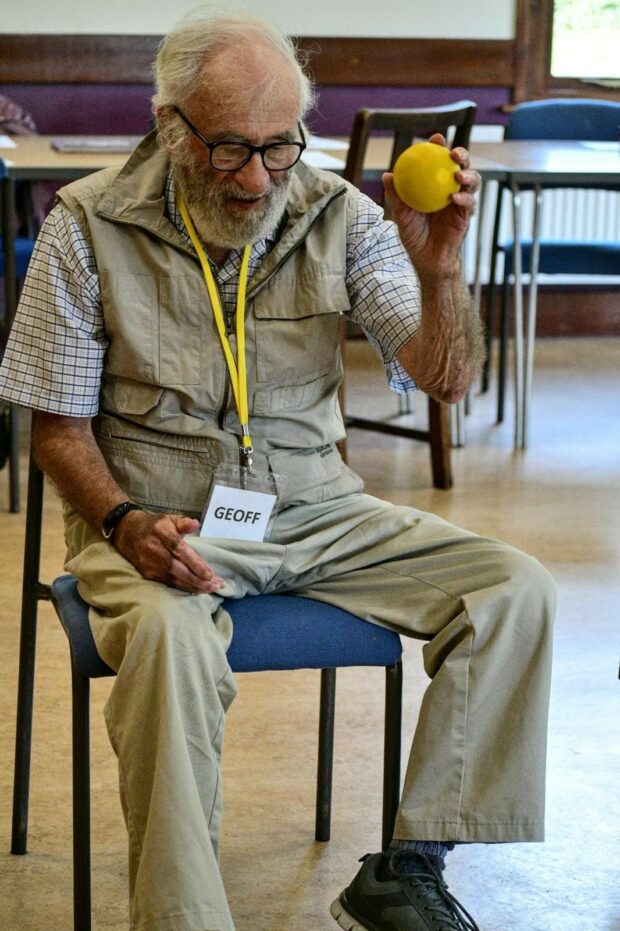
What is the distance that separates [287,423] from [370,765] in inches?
27.9

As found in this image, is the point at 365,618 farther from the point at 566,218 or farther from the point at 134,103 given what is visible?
the point at 566,218

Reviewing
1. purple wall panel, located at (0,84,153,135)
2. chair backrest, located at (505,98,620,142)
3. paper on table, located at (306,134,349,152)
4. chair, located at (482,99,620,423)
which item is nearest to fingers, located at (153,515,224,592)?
paper on table, located at (306,134,349,152)

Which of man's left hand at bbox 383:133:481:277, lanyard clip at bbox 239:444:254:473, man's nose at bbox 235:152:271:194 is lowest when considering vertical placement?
lanyard clip at bbox 239:444:254:473

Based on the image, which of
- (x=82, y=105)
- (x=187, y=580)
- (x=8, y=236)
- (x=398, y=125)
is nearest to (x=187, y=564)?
(x=187, y=580)

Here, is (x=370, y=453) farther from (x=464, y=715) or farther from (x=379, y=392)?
(x=464, y=715)

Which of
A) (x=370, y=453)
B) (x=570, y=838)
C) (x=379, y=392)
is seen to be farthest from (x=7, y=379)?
(x=379, y=392)

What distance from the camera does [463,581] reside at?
159cm

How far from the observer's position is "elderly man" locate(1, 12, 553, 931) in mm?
1526

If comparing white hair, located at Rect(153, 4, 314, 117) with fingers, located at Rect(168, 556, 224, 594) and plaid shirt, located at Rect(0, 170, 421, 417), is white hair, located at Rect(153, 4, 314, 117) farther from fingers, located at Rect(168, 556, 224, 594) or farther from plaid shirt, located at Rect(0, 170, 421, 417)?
A: fingers, located at Rect(168, 556, 224, 594)

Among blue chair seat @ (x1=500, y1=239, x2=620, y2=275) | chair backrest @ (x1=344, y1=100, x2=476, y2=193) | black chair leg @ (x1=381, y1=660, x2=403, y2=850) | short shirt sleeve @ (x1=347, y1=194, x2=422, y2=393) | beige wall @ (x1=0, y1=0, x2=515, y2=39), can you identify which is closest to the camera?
black chair leg @ (x1=381, y1=660, x2=403, y2=850)

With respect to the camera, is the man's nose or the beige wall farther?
the beige wall

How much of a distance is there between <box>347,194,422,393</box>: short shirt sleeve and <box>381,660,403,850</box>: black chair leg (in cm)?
43

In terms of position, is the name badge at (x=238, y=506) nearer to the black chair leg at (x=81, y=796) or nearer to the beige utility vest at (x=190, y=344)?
the beige utility vest at (x=190, y=344)

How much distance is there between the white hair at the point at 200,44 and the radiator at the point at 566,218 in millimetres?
3918
